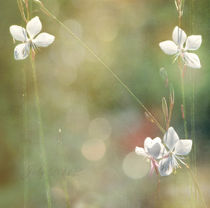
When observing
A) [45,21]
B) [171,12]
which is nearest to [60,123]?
[45,21]

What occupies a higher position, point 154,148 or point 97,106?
point 97,106

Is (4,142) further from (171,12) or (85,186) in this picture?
(171,12)

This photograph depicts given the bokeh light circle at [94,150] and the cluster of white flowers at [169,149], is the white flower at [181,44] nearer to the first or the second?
the cluster of white flowers at [169,149]

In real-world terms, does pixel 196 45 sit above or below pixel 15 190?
above

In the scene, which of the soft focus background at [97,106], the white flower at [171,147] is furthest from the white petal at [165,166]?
the soft focus background at [97,106]

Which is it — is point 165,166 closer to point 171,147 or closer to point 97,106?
point 171,147

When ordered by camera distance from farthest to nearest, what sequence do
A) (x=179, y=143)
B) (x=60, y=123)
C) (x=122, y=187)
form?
(x=60, y=123)
(x=122, y=187)
(x=179, y=143)

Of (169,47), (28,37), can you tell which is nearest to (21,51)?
(28,37)
